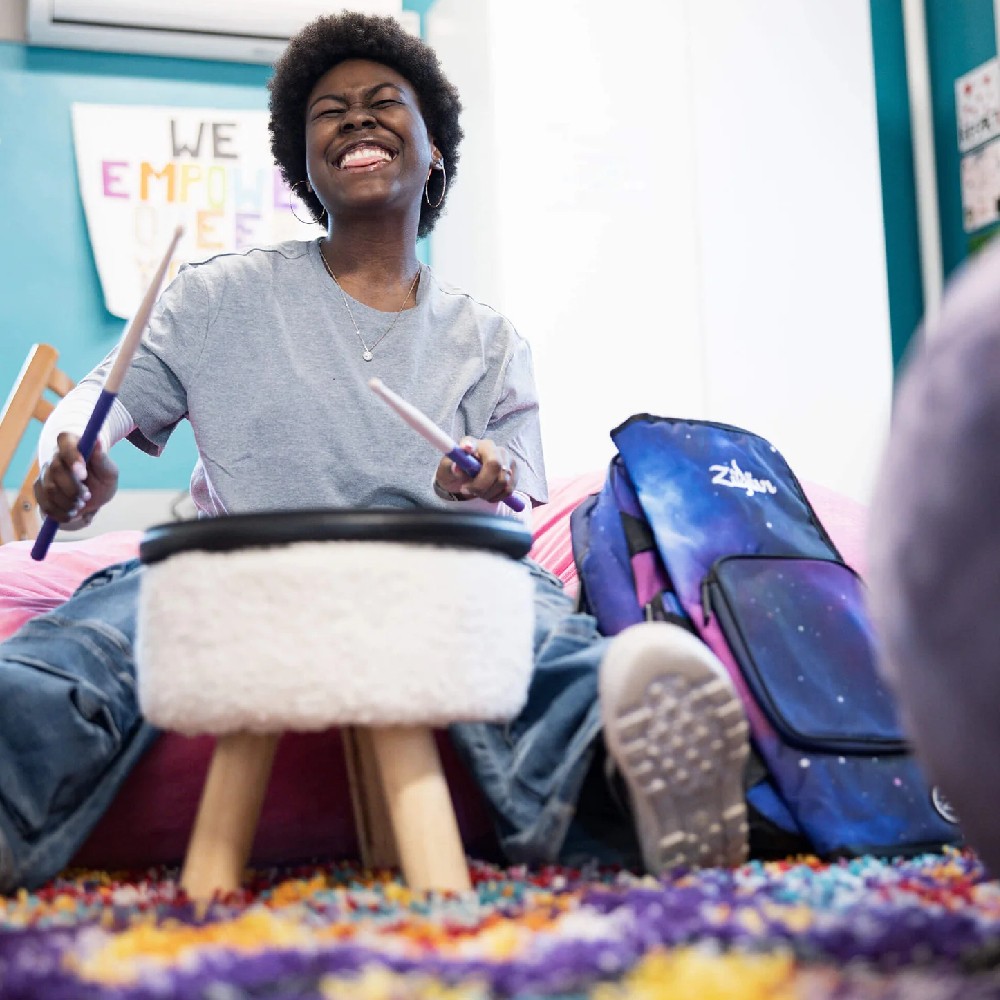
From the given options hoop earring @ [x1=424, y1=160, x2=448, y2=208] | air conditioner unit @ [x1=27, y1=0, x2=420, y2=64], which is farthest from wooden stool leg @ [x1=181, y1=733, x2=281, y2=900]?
air conditioner unit @ [x1=27, y1=0, x2=420, y2=64]

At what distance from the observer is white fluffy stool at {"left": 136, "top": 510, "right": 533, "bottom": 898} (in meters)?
0.76

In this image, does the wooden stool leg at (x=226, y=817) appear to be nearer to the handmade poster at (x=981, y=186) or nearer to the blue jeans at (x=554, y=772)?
the blue jeans at (x=554, y=772)

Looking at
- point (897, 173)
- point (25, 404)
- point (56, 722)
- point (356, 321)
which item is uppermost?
point (897, 173)

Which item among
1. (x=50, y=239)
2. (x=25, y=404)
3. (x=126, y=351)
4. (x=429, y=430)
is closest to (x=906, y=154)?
(x=50, y=239)

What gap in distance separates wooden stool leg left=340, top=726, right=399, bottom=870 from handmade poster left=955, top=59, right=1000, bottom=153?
2.34m

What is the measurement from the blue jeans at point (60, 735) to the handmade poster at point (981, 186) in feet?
7.57

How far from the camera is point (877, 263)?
2676 mm

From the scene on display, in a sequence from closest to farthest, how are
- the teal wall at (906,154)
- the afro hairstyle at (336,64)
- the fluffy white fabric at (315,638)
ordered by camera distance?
the fluffy white fabric at (315,638), the afro hairstyle at (336,64), the teal wall at (906,154)

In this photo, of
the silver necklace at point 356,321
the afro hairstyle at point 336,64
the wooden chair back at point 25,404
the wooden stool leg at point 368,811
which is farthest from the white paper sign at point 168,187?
the wooden stool leg at point 368,811

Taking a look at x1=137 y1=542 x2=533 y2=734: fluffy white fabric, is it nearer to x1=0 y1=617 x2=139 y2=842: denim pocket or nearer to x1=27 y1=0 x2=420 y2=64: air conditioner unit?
x1=0 y1=617 x2=139 y2=842: denim pocket

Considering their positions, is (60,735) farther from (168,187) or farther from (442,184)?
(168,187)

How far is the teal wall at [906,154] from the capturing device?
2953 mm

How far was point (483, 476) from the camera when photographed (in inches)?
A: 40.4

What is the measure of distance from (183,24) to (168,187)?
0.33 metres
